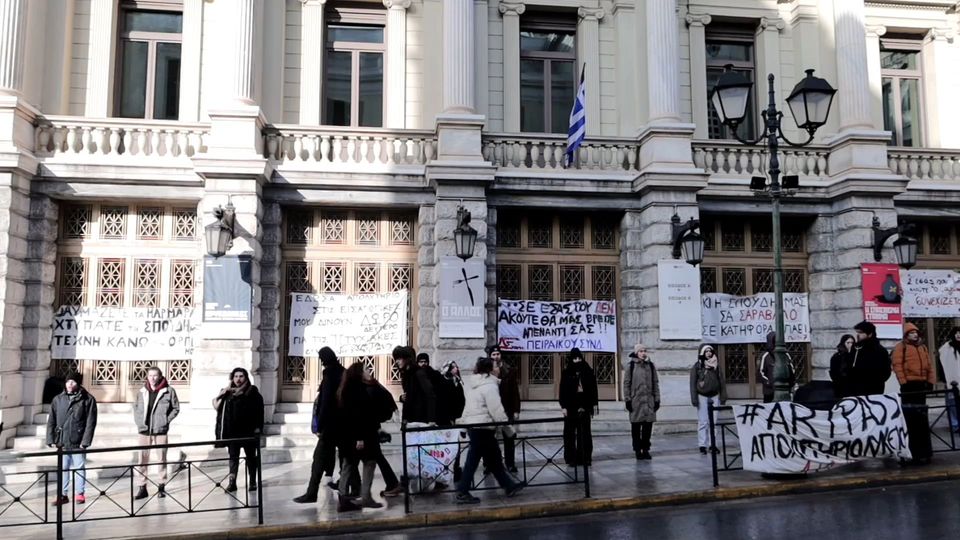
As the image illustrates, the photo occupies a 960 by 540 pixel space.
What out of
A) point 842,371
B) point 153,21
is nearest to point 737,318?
point 842,371

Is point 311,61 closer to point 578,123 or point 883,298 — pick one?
point 578,123

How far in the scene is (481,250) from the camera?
1386 cm

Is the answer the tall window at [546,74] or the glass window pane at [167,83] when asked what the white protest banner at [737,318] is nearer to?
the tall window at [546,74]

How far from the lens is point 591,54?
53.6ft

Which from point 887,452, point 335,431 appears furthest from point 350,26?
point 887,452

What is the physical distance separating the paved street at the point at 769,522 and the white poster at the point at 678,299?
18.2 feet

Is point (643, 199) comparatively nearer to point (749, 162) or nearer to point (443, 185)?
point (749, 162)

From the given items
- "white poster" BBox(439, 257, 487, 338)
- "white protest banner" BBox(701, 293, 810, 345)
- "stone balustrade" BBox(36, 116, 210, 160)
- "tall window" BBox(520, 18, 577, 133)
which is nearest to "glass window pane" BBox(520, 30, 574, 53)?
"tall window" BBox(520, 18, 577, 133)

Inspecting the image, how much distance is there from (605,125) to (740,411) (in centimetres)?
867

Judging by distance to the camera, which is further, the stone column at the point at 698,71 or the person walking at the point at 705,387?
the stone column at the point at 698,71

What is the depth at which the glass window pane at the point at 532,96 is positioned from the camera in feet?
53.8

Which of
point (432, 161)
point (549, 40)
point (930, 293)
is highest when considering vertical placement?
point (549, 40)

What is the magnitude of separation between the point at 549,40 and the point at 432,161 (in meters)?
5.05

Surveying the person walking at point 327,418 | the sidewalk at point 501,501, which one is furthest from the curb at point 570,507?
the person walking at point 327,418
